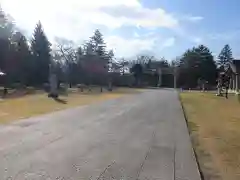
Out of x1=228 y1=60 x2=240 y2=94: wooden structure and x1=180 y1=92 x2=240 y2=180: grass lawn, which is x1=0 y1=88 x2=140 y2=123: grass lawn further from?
x1=228 y1=60 x2=240 y2=94: wooden structure

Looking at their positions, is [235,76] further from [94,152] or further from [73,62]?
[94,152]

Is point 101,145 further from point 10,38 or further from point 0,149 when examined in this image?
point 10,38

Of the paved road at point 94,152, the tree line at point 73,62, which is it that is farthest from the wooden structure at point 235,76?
the paved road at point 94,152

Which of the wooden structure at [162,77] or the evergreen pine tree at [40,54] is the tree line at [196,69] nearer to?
the wooden structure at [162,77]

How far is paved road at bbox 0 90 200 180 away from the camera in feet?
25.6

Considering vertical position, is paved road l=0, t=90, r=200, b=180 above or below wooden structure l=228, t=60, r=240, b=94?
below

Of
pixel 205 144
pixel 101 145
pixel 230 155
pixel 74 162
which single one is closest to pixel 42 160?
pixel 74 162

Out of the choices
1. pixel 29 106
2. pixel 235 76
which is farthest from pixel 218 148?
pixel 235 76

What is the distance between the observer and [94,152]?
1034cm

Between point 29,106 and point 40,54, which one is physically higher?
point 40,54

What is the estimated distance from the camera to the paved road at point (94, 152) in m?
7.81

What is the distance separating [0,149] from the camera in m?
10.2

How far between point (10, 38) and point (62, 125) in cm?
5687

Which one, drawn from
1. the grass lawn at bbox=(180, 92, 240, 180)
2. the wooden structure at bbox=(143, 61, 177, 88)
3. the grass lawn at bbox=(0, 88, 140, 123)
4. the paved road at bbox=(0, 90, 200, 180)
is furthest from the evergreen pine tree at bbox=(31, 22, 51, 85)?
the paved road at bbox=(0, 90, 200, 180)
